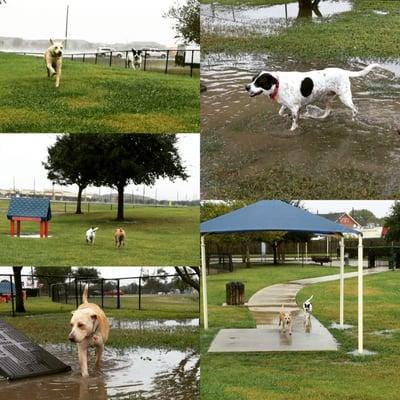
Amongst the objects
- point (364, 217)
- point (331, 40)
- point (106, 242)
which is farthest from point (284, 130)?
point (106, 242)

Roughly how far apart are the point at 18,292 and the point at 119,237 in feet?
6.59

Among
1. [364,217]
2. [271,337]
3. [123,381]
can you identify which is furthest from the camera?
[364,217]

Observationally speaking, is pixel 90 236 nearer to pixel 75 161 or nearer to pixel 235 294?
pixel 75 161

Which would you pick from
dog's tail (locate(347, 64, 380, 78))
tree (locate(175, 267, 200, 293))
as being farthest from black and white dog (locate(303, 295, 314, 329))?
dog's tail (locate(347, 64, 380, 78))

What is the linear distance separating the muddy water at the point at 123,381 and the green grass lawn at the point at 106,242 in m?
1.75

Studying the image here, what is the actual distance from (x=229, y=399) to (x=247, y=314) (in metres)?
4.57

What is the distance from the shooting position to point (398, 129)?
34.5 ft

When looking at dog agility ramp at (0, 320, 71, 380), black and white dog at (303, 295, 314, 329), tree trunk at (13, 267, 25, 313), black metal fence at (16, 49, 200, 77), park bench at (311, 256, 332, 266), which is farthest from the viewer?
park bench at (311, 256, 332, 266)

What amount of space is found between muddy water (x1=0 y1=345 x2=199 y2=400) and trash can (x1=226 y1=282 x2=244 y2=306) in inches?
138

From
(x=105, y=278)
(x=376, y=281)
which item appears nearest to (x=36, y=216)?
(x=105, y=278)

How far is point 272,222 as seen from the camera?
28.6ft

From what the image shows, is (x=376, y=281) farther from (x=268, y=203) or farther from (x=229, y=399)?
(x=229, y=399)

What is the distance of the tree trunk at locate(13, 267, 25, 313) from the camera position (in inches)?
Result: 446

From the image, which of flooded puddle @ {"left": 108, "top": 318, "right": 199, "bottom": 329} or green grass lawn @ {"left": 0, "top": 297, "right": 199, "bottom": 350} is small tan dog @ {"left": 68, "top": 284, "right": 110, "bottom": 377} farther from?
flooded puddle @ {"left": 108, "top": 318, "right": 199, "bottom": 329}
